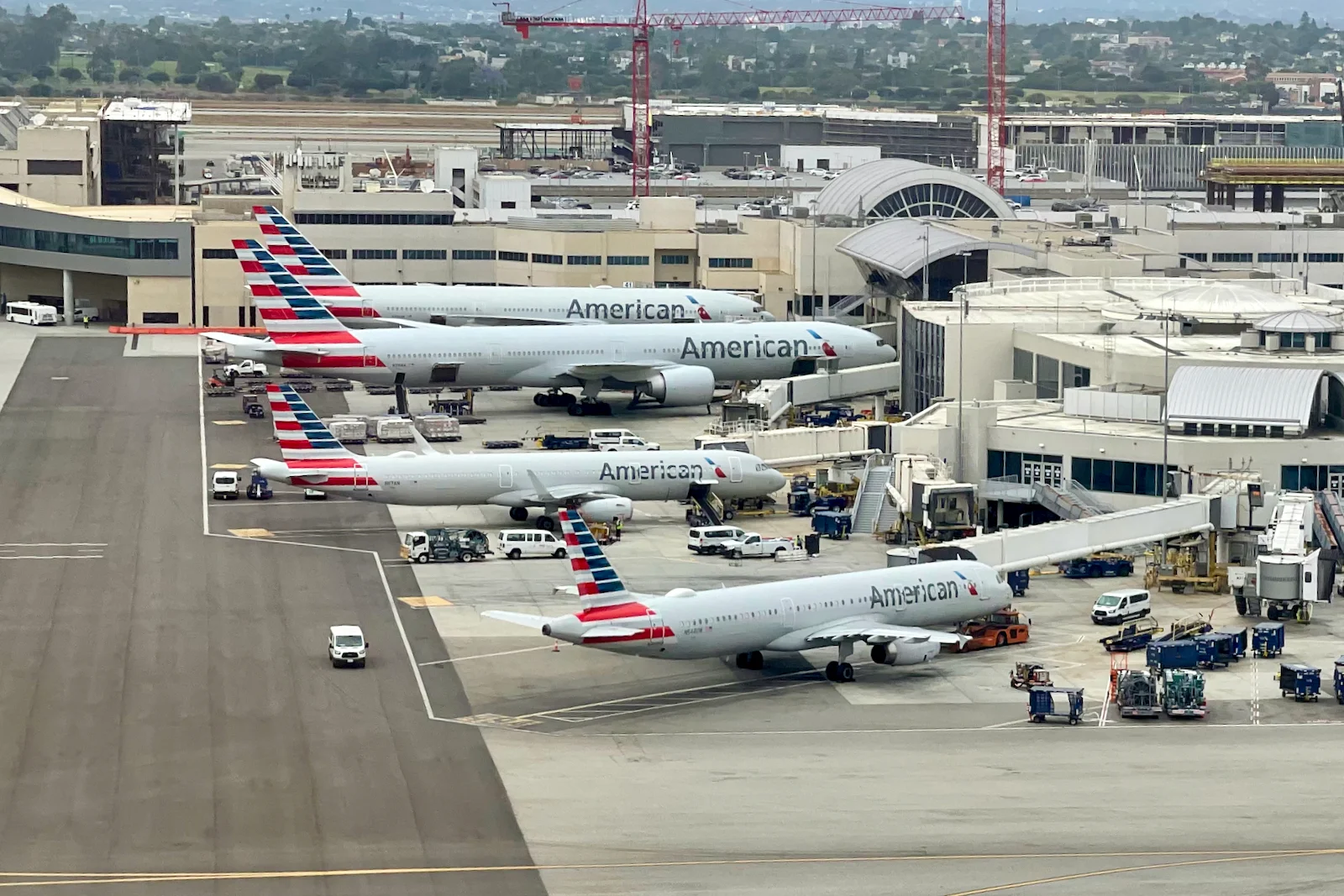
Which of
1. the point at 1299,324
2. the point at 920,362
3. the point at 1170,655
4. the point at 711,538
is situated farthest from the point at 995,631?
the point at 920,362

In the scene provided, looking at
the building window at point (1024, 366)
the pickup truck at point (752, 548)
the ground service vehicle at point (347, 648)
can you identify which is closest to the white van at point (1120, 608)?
the pickup truck at point (752, 548)

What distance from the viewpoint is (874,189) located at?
170m

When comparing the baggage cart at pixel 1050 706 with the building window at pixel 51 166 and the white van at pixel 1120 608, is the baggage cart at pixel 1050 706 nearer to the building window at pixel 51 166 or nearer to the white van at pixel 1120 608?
the white van at pixel 1120 608

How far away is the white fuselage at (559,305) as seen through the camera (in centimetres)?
15162

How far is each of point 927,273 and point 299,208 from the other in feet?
164

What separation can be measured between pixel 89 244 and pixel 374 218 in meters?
20.4

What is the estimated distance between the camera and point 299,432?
333ft

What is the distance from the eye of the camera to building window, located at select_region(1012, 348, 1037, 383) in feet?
410

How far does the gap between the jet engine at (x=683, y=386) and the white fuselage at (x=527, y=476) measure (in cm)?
2620

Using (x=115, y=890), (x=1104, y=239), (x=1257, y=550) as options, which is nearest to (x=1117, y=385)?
(x=1257, y=550)

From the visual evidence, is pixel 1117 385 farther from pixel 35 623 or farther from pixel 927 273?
pixel 35 623

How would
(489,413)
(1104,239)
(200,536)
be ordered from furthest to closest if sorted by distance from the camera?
(1104,239) → (489,413) → (200,536)

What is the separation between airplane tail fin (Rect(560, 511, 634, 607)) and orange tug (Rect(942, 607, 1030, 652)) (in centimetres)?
1610

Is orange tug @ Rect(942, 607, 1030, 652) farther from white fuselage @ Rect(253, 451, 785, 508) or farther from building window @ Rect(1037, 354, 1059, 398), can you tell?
building window @ Rect(1037, 354, 1059, 398)
